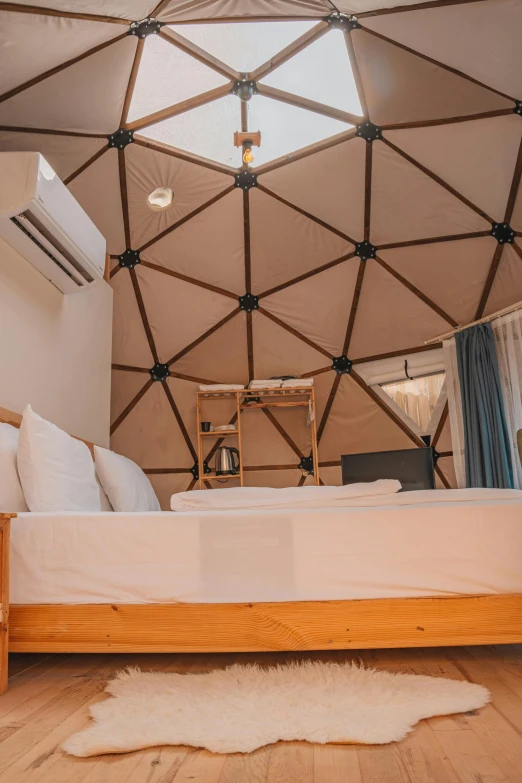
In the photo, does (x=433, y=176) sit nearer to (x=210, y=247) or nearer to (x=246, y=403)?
(x=210, y=247)

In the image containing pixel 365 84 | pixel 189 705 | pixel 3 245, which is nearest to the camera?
pixel 189 705

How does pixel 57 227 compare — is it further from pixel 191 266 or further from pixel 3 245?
pixel 191 266

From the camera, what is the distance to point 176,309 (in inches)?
219

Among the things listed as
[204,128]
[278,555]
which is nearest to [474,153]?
[204,128]

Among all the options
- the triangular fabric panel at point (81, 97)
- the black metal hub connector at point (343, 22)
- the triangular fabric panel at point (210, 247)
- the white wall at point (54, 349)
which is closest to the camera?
the white wall at point (54, 349)

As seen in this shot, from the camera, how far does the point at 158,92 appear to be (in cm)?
453

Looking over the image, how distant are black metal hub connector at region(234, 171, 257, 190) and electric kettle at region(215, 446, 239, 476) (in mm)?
2223

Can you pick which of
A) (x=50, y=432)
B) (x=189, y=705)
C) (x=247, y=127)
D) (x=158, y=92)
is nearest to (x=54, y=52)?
(x=158, y=92)

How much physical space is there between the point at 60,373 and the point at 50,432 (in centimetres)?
115

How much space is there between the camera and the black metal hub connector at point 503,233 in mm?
4863

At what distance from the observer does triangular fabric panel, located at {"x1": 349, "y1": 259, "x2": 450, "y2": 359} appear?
209 inches

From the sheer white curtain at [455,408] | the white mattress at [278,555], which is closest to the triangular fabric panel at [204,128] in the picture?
the sheer white curtain at [455,408]

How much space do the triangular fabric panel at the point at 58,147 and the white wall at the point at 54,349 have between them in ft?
3.13

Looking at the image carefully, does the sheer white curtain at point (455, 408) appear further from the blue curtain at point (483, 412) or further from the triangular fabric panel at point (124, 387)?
the triangular fabric panel at point (124, 387)
